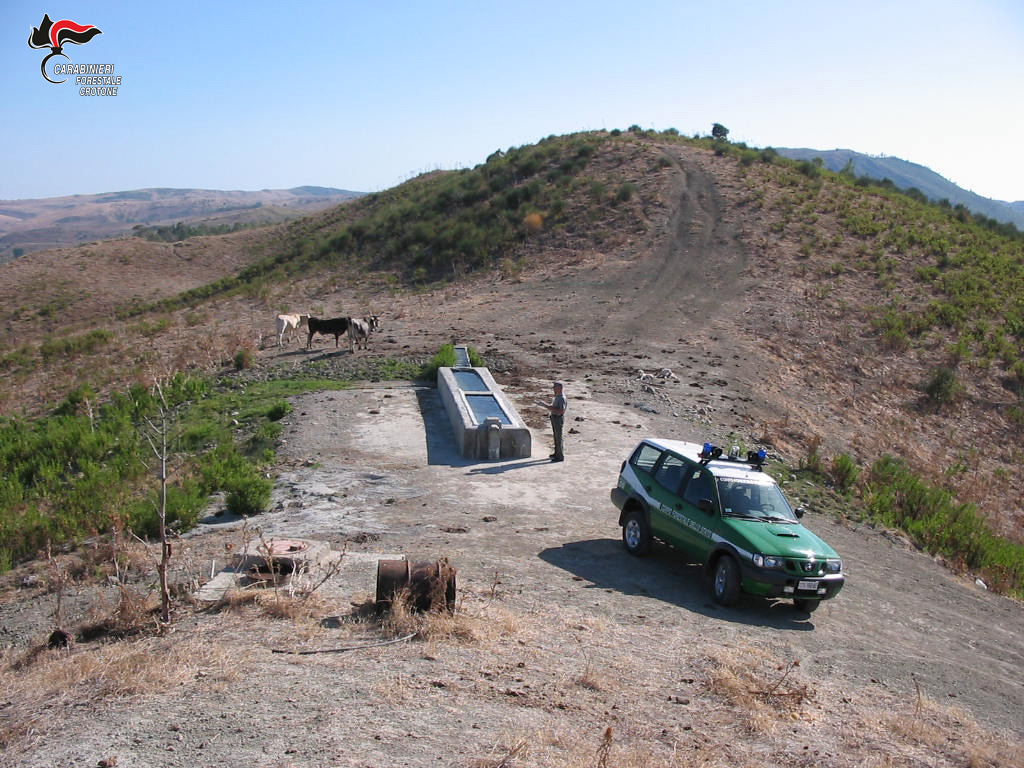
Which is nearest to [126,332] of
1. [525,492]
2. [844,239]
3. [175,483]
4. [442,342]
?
[442,342]

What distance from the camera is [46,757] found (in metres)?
4.71

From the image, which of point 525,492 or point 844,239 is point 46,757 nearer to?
point 525,492

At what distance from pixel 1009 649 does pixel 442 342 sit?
17419mm

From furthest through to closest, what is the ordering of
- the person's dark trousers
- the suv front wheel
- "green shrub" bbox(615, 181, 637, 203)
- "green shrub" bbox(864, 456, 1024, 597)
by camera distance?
"green shrub" bbox(615, 181, 637, 203) < the person's dark trousers < "green shrub" bbox(864, 456, 1024, 597) < the suv front wheel

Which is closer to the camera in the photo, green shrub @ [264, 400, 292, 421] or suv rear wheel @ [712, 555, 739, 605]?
suv rear wheel @ [712, 555, 739, 605]

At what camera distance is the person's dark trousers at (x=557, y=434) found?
46.6 feet

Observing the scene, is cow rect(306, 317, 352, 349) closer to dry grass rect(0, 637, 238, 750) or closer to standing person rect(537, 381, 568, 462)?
standing person rect(537, 381, 568, 462)

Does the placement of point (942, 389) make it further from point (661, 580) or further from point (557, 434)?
point (661, 580)

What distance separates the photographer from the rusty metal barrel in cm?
708

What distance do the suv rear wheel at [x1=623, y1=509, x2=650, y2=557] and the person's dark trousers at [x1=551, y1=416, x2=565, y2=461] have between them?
12.4 feet

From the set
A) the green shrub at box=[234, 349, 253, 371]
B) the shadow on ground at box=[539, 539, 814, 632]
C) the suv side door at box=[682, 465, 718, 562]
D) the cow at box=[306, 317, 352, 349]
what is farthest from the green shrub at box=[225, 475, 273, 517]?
the cow at box=[306, 317, 352, 349]

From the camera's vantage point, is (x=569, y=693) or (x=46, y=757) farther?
(x=569, y=693)

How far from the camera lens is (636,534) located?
10406 mm
